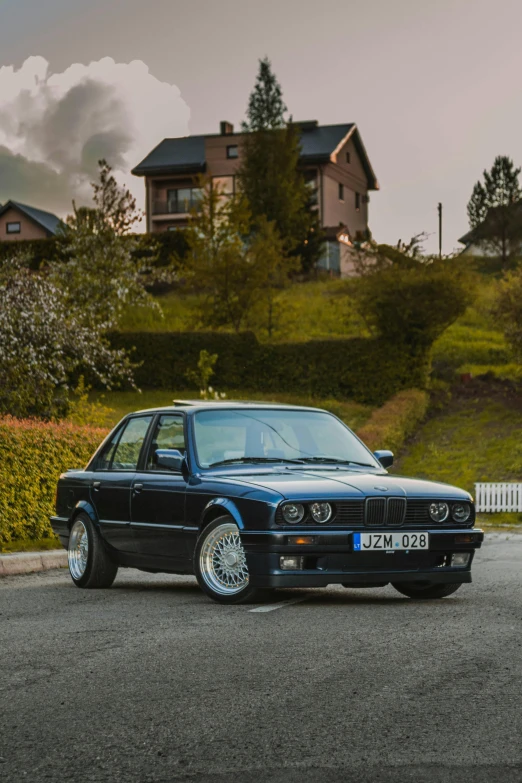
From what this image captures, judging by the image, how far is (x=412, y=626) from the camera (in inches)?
317

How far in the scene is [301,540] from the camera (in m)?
8.80

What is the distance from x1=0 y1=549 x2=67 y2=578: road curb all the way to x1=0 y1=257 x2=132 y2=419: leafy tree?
8211 mm

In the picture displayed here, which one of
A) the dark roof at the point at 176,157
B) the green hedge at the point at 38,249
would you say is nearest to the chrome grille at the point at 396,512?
the green hedge at the point at 38,249

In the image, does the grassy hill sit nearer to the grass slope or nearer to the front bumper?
the grass slope

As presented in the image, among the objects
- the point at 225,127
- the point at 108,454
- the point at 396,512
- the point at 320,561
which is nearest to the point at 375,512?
the point at 396,512

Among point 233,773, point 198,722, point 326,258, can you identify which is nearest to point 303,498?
point 198,722

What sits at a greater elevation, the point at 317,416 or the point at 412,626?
the point at 317,416

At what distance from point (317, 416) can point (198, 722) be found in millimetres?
5721

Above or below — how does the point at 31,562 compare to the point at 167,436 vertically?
below

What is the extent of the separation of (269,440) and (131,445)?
1448 millimetres

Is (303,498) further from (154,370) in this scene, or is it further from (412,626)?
(154,370)

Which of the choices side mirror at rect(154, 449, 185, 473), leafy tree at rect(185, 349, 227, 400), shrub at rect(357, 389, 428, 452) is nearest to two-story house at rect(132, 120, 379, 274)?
leafy tree at rect(185, 349, 227, 400)

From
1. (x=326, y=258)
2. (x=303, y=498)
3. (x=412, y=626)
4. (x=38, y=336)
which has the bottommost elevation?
(x=412, y=626)

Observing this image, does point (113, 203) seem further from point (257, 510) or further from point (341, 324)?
point (257, 510)
